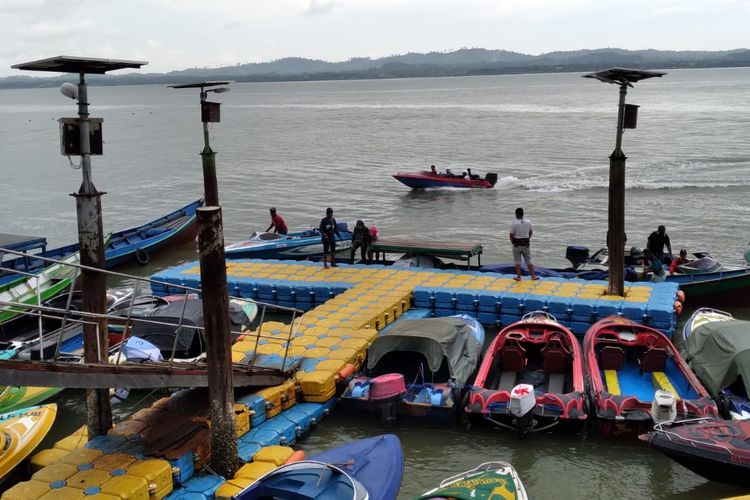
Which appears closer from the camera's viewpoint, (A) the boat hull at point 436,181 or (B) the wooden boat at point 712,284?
(B) the wooden boat at point 712,284

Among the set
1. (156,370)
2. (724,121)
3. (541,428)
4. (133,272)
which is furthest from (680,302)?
(724,121)

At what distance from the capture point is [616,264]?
60.0 feet

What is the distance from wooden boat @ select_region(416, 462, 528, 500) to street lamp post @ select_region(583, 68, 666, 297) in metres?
9.27

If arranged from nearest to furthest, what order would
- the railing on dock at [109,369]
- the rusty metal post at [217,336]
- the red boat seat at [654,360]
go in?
the railing on dock at [109,369]
the rusty metal post at [217,336]
the red boat seat at [654,360]

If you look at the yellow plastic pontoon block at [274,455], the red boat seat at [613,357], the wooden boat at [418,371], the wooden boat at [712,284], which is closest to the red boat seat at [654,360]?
the red boat seat at [613,357]

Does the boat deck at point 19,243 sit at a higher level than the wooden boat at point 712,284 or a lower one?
higher

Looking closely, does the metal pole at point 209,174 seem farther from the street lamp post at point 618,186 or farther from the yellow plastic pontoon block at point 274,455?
the street lamp post at point 618,186

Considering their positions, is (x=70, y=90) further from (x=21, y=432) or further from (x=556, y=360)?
Result: (x=556, y=360)

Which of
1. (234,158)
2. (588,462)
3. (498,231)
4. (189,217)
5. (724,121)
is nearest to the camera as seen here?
(588,462)

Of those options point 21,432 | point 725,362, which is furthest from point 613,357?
point 21,432

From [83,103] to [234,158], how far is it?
56.9m

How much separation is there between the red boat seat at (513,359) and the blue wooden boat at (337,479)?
5.21 m

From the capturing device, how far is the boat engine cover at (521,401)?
12.7m

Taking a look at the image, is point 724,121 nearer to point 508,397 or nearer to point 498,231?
point 498,231
